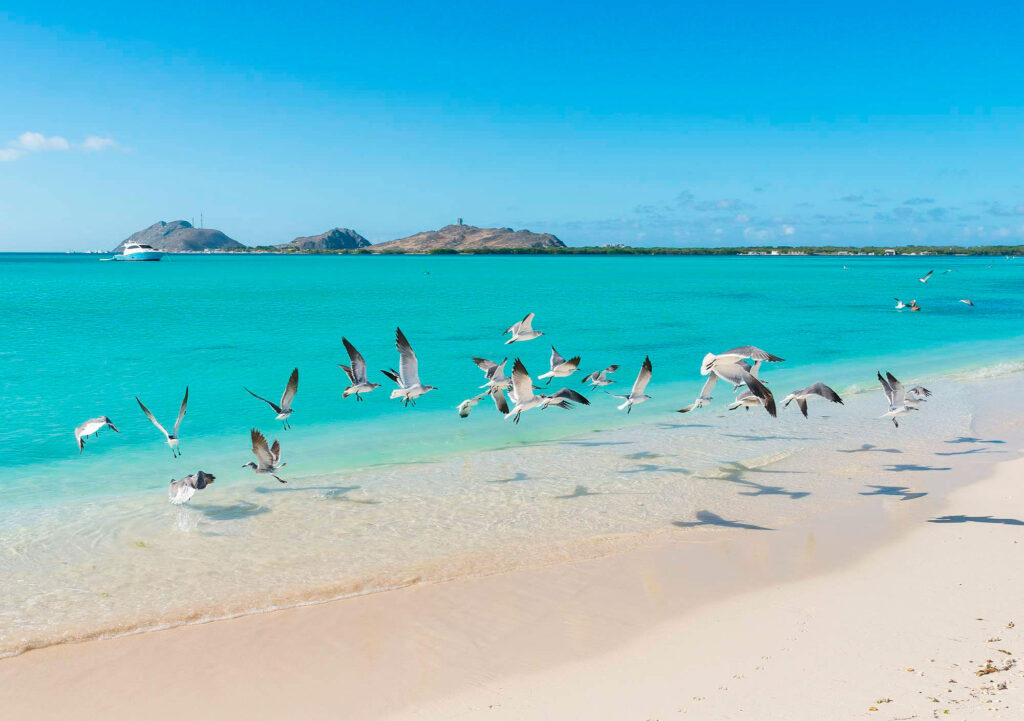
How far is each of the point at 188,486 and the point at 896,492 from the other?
1232 cm

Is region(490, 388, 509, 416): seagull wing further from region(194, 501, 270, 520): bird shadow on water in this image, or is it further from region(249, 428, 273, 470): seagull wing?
region(194, 501, 270, 520): bird shadow on water

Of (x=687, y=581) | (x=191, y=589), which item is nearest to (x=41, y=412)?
(x=191, y=589)

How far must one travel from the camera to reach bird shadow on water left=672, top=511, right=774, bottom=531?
11453mm

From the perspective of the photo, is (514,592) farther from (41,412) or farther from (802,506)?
(41,412)

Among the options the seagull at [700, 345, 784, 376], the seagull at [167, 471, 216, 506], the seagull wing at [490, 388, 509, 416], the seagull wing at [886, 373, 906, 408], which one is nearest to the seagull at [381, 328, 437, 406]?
the seagull wing at [490, 388, 509, 416]

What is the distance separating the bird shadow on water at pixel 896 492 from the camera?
12.8 metres

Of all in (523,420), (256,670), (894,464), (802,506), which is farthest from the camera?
(523,420)

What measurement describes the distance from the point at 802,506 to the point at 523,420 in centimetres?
915

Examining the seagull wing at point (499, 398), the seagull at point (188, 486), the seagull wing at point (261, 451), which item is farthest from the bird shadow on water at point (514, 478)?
the seagull at point (188, 486)

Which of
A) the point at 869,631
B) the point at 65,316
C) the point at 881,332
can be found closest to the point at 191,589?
the point at 869,631

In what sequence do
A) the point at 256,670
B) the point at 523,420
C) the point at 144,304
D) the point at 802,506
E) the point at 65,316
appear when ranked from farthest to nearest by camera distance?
1. the point at 144,304
2. the point at 65,316
3. the point at 523,420
4. the point at 802,506
5. the point at 256,670

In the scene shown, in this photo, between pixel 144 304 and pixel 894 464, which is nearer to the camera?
pixel 894 464

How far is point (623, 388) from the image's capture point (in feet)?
90.8

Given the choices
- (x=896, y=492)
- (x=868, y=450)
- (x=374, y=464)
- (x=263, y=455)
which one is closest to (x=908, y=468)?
(x=868, y=450)
